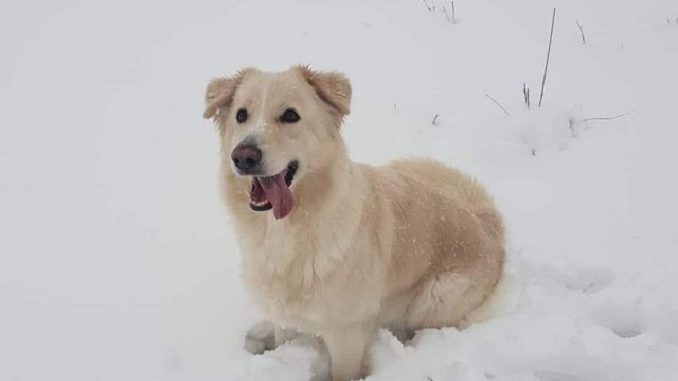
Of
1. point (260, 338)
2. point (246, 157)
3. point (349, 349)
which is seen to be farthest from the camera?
point (260, 338)

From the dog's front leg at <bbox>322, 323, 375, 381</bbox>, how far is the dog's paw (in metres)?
0.38

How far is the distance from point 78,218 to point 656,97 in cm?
466

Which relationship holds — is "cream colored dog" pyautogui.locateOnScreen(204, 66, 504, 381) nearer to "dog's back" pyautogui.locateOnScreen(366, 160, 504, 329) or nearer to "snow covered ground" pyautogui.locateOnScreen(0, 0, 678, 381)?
"dog's back" pyautogui.locateOnScreen(366, 160, 504, 329)

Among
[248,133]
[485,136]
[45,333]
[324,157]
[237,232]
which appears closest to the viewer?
[248,133]

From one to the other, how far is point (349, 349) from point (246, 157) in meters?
1.31

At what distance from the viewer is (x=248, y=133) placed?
115 inches

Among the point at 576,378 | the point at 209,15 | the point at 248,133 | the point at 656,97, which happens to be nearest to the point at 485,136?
the point at 656,97

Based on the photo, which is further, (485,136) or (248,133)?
(485,136)

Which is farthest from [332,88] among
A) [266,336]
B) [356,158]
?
[356,158]

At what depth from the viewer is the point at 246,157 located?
9.13 ft

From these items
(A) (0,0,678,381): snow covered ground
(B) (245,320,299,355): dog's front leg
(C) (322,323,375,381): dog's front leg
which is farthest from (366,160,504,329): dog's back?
(B) (245,320,299,355): dog's front leg

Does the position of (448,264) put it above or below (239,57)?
below

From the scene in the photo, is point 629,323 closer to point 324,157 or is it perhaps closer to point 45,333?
point 324,157

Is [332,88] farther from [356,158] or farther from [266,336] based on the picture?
[356,158]
